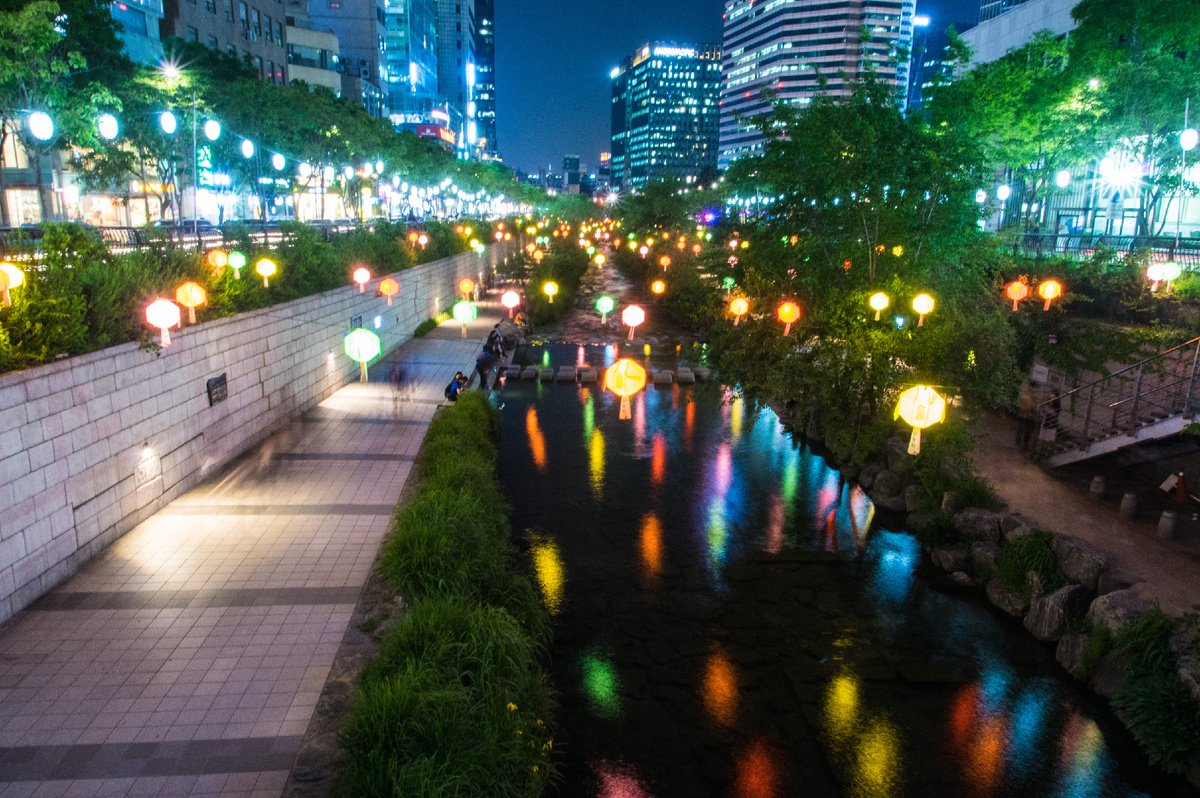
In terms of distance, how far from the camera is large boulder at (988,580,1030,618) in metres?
11.4

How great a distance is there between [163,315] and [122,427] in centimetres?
174

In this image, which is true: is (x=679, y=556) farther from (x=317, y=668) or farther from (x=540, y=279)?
(x=540, y=279)

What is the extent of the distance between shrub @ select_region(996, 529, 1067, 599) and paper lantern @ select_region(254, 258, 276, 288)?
15871 mm

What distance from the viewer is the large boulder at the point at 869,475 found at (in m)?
16.7

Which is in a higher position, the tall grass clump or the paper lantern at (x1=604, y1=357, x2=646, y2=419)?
the paper lantern at (x1=604, y1=357, x2=646, y2=419)

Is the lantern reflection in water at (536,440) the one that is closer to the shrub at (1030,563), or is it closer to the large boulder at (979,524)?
the large boulder at (979,524)

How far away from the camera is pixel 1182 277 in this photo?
1778cm

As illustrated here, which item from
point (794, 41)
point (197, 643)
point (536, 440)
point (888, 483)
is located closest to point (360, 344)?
point (536, 440)

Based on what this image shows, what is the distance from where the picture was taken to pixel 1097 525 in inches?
485

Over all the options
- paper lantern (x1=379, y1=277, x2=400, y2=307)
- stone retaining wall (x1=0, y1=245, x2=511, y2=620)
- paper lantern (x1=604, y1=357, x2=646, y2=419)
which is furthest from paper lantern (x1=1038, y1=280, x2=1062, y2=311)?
paper lantern (x1=379, y1=277, x2=400, y2=307)

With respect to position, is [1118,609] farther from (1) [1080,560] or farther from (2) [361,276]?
(2) [361,276]

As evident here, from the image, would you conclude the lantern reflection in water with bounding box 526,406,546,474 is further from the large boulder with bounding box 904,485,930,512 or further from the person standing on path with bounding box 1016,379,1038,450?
the person standing on path with bounding box 1016,379,1038,450

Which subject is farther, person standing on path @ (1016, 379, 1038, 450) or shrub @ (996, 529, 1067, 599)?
person standing on path @ (1016, 379, 1038, 450)

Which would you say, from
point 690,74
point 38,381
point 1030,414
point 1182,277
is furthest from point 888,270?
point 690,74
